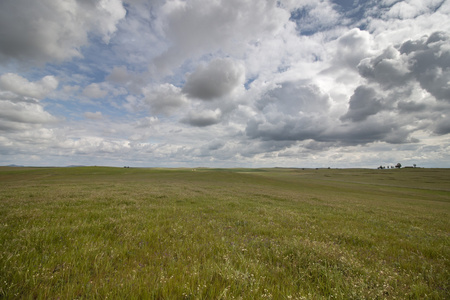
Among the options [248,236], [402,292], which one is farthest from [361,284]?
[248,236]

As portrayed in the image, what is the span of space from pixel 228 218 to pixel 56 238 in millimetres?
6992

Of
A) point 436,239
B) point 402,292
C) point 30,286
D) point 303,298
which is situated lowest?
point 436,239

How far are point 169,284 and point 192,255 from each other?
5.53 ft

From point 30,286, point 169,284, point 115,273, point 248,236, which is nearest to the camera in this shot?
point 30,286

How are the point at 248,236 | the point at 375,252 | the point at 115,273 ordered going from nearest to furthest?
the point at 115,273, the point at 375,252, the point at 248,236

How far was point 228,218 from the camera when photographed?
9797 millimetres

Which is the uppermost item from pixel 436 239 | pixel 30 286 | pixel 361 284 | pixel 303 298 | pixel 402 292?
pixel 30 286

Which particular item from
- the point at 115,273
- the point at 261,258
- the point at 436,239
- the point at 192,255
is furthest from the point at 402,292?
the point at 436,239

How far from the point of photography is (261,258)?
16.3 feet

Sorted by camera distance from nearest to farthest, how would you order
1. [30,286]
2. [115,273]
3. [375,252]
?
1. [30,286]
2. [115,273]
3. [375,252]

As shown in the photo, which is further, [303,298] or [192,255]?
[192,255]

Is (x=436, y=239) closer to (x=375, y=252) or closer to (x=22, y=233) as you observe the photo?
(x=375, y=252)

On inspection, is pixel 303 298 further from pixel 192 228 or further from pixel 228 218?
pixel 228 218

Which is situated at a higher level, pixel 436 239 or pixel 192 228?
pixel 192 228
